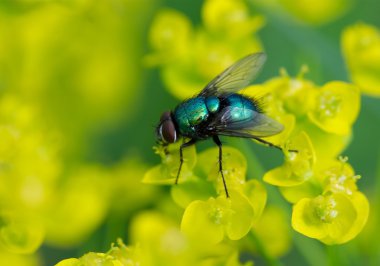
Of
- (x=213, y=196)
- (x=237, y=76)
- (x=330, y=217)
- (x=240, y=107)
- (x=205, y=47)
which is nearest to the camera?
(x=330, y=217)

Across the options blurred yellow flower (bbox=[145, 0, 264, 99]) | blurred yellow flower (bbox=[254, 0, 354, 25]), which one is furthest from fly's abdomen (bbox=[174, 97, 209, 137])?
blurred yellow flower (bbox=[254, 0, 354, 25])

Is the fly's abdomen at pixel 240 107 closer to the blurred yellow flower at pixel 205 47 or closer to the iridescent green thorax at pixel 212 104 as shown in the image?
the iridescent green thorax at pixel 212 104

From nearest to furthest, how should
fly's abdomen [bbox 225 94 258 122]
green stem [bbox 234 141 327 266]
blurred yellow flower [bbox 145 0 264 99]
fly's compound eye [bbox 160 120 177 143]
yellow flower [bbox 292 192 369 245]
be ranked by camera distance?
yellow flower [bbox 292 192 369 245], fly's abdomen [bbox 225 94 258 122], fly's compound eye [bbox 160 120 177 143], green stem [bbox 234 141 327 266], blurred yellow flower [bbox 145 0 264 99]

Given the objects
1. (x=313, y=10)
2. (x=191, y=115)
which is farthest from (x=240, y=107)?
(x=313, y=10)

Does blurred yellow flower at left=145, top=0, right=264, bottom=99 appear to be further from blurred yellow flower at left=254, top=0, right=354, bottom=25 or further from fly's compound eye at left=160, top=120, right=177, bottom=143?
blurred yellow flower at left=254, top=0, right=354, bottom=25

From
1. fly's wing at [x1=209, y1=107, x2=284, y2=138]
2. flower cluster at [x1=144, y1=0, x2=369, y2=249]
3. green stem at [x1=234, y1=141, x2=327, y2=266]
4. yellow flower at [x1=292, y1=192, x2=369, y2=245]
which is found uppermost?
fly's wing at [x1=209, y1=107, x2=284, y2=138]

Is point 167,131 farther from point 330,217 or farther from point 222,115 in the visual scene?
point 330,217
